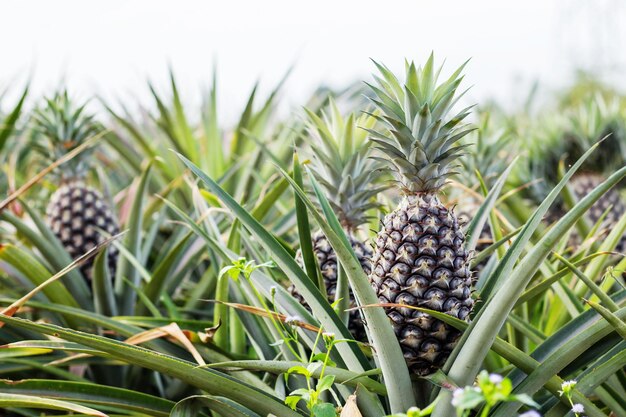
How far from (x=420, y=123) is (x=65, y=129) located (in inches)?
74.8

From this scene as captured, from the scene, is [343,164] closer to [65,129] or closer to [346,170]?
[346,170]

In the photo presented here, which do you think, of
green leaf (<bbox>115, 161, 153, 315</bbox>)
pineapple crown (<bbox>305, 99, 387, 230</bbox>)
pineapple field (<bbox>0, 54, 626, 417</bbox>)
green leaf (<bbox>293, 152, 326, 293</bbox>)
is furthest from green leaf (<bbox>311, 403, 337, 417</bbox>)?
green leaf (<bbox>115, 161, 153, 315</bbox>)

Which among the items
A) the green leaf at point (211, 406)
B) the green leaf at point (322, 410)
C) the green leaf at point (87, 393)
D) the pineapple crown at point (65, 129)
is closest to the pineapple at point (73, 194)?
the pineapple crown at point (65, 129)

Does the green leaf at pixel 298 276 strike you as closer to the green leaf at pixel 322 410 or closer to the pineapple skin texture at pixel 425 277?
the pineapple skin texture at pixel 425 277

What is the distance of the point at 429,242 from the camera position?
133 centimetres

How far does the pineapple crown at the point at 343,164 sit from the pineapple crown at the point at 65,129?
1447 mm

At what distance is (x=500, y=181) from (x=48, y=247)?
1602 mm

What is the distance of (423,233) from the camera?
4.39ft

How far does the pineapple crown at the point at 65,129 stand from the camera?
2.70m

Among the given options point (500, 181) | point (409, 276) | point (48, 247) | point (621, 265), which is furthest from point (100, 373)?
point (621, 265)

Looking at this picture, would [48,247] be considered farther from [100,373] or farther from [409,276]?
[409,276]

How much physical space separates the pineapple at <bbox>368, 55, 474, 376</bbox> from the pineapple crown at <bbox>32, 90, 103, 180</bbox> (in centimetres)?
177

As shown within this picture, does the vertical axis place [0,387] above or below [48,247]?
below

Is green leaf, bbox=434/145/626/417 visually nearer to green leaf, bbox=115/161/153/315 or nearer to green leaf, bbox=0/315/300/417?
green leaf, bbox=0/315/300/417
